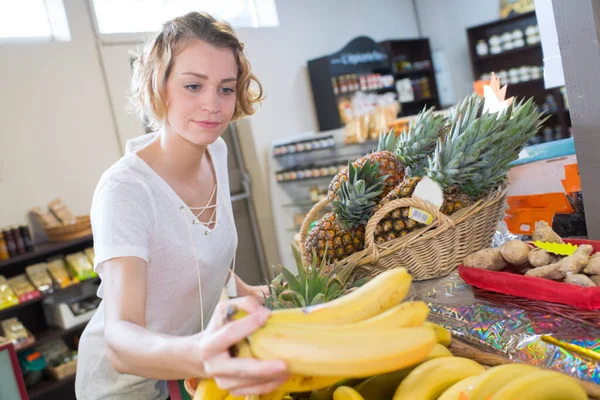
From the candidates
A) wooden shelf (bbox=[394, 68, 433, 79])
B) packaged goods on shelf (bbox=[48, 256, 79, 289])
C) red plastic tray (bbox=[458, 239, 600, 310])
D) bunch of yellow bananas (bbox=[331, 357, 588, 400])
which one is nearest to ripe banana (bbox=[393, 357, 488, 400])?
bunch of yellow bananas (bbox=[331, 357, 588, 400])

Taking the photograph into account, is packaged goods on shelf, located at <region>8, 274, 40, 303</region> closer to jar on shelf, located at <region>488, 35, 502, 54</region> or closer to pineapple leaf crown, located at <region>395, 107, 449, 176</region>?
pineapple leaf crown, located at <region>395, 107, 449, 176</region>

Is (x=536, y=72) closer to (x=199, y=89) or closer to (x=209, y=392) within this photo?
(x=199, y=89)

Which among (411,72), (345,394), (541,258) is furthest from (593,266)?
(411,72)

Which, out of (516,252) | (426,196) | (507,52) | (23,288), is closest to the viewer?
(516,252)

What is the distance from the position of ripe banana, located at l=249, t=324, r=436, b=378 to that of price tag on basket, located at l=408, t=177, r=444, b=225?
0.83 m

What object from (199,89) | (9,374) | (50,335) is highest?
(199,89)

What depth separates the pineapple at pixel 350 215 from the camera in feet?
5.92

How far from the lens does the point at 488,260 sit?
57.4 inches

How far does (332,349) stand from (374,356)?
0.06m

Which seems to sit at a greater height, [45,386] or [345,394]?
[345,394]

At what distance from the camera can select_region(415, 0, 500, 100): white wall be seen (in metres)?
8.55

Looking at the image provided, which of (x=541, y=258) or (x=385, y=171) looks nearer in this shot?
(x=541, y=258)

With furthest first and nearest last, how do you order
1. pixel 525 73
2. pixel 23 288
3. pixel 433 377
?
pixel 525 73 → pixel 23 288 → pixel 433 377

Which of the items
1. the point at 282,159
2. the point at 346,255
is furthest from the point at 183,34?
the point at 282,159
